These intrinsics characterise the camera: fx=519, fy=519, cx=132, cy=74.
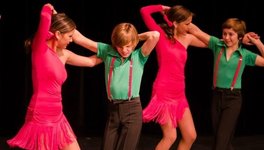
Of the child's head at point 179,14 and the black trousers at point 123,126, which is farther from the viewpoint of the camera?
the child's head at point 179,14

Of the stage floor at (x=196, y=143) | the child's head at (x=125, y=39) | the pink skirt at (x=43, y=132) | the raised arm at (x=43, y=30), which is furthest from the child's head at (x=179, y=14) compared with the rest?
the stage floor at (x=196, y=143)

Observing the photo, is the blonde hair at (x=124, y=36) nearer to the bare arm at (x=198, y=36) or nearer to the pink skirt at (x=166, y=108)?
the pink skirt at (x=166, y=108)

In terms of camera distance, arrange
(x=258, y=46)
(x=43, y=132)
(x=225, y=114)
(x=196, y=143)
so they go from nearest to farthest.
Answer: (x=43, y=132)
(x=225, y=114)
(x=258, y=46)
(x=196, y=143)

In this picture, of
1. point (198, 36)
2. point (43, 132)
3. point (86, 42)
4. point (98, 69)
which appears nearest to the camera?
point (43, 132)

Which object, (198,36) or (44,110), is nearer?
(44,110)

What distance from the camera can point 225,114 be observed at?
436 centimetres

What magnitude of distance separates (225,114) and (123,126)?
1.01m

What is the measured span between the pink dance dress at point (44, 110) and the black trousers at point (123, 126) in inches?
11.4

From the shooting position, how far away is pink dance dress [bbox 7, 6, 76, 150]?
11.9 feet

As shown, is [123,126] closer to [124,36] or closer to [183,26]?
[124,36]

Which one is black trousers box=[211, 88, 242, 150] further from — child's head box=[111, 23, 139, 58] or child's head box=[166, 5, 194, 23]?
child's head box=[111, 23, 139, 58]

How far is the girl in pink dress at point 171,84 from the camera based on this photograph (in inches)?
175

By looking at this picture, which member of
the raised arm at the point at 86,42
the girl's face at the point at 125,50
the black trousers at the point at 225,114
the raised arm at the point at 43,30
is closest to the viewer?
the raised arm at the point at 43,30

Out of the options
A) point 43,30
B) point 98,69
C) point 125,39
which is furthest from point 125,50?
point 98,69
